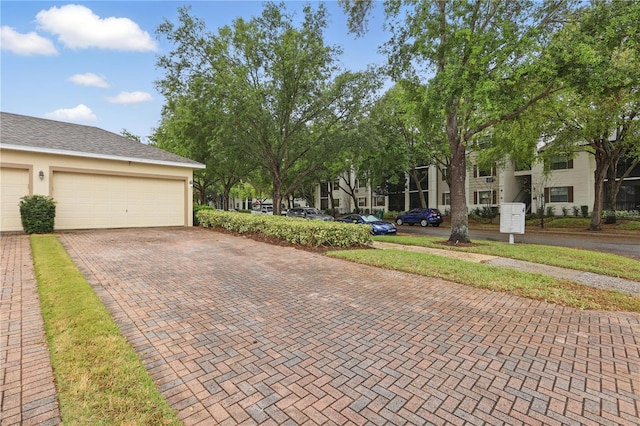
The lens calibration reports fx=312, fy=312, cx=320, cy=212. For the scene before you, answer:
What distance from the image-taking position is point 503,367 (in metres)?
3.15

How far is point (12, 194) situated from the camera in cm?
1203

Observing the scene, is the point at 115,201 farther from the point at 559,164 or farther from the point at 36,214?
the point at 559,164

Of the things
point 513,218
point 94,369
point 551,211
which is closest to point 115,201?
point 94,369

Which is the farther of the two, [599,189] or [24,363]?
[599,189]

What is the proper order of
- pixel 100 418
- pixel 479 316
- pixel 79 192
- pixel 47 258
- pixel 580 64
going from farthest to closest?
pixel 79 192, pixel 580 64, pixel 47 258, pixel 479 316, pixel 100 418

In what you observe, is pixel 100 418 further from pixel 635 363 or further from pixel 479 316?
pixel 635 363

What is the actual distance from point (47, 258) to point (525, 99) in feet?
50.6

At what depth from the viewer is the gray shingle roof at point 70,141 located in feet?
40.9

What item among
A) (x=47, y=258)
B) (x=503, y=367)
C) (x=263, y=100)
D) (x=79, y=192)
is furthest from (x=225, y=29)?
(x=503, y=367)

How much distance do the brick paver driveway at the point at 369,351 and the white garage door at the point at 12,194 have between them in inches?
356

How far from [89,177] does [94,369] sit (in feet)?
45.9

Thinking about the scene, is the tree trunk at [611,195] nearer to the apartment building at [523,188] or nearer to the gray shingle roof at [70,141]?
the apartment building at [523,188]

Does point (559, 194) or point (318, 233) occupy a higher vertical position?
point (559, 194)

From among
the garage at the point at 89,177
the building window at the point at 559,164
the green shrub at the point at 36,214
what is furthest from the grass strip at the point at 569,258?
the building window at the point at 559,164
